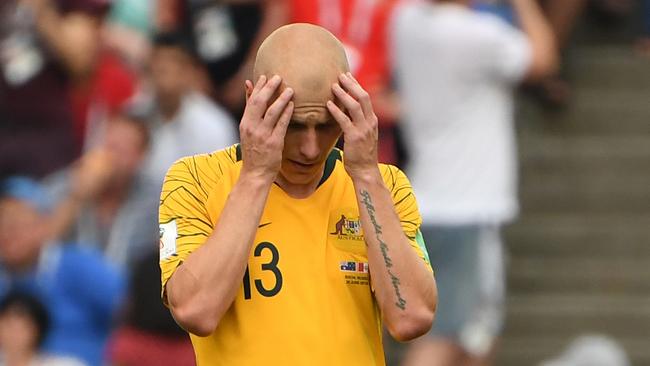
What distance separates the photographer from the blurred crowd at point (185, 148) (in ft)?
29.5

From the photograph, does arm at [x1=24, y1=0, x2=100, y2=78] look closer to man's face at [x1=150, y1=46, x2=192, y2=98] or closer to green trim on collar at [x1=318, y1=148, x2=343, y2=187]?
man's face at [x1=150, y1=46, x2=192, y2=98]

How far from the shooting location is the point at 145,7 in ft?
35.5

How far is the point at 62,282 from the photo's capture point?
9.20 m

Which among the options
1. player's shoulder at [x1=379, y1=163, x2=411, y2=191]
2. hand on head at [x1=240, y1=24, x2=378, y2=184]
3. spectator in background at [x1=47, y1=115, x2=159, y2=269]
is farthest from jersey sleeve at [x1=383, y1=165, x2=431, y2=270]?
spectator in background at [x1=47, y1=115, x2=159, y2=269]

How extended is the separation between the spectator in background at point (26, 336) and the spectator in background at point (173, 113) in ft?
3.61

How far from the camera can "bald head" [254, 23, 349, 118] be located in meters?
4.20

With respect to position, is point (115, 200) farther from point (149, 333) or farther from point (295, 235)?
point (295, 235)

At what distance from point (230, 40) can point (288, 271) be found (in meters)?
5.72

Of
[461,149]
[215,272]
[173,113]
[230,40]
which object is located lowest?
[215,272]

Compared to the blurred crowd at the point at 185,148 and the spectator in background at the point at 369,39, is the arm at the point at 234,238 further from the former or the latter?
the spectator in background at the point at 369,39

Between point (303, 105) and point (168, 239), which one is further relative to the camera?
point (168, 239)

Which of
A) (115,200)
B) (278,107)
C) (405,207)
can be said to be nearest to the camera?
(278,107)

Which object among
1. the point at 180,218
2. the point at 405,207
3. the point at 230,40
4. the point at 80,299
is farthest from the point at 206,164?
the point at 230,40

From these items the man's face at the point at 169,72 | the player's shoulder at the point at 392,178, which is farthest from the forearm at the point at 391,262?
the man's face at the point at 169,72
